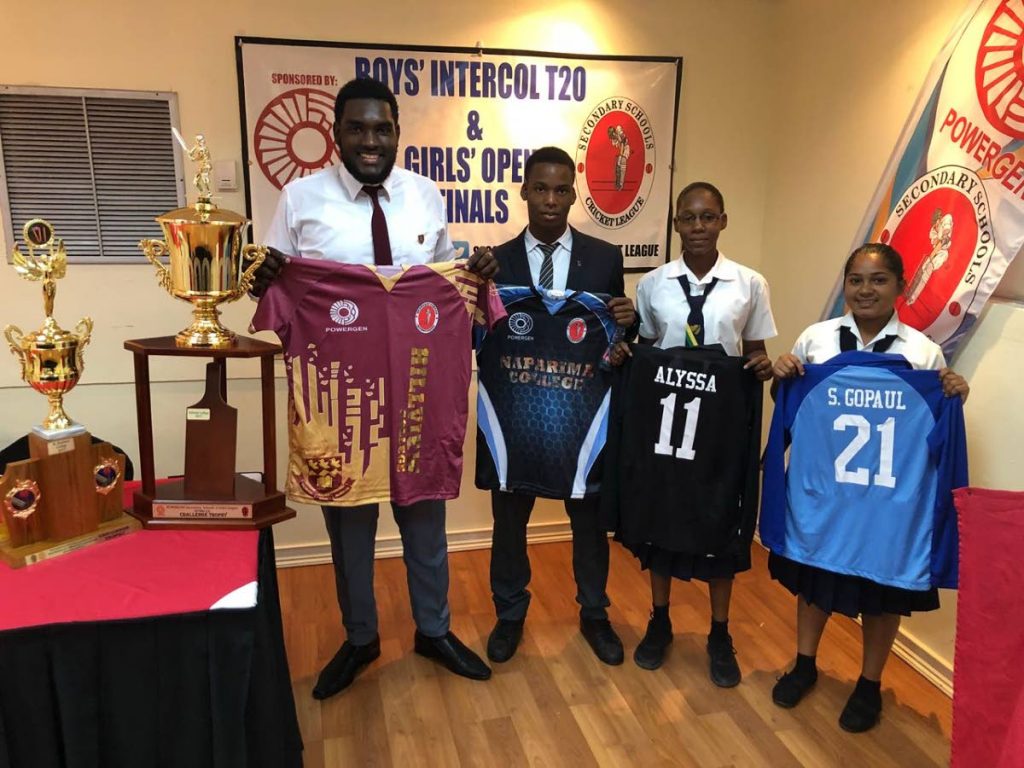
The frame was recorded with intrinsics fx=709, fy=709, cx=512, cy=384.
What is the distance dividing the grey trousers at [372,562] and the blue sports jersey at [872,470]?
1035mm

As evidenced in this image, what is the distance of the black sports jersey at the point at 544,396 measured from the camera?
2.15m

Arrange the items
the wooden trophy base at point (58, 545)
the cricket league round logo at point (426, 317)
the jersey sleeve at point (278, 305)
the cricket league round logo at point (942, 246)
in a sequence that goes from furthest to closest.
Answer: the cricket league round logo at point (942, 246), the cricket league round logo at point (426, 317), the jersey sleeve at point (278, 305), the wooden trophy base at point (58, 545)

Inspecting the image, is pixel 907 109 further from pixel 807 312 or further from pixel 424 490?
pixel 424 490

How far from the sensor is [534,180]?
212 centimetres

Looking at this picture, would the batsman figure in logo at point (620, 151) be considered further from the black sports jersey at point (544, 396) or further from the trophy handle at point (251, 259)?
the trophy handle at point (251, 259)

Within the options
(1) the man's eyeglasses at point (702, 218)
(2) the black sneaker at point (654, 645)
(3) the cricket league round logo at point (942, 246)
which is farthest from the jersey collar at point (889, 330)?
(2) the black sneaker at point (654, 645)

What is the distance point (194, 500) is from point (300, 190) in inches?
34.5

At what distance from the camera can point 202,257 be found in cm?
155

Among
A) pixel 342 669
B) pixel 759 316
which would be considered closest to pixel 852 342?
pixel 759 316

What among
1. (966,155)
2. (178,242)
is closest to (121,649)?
(178,242)

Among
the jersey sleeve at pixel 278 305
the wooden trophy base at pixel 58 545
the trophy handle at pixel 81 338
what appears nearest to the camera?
the wooden trophy base at pixel 58 545

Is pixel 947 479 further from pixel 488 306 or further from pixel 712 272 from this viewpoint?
pixel 488 306

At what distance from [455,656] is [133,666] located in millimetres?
1215

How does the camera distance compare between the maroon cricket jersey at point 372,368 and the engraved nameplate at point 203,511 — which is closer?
the engraved nameplate at point 203,511
